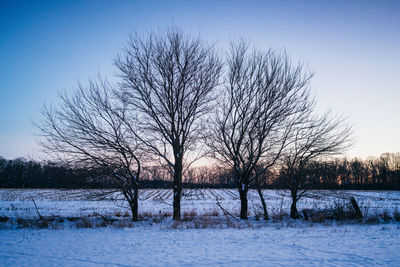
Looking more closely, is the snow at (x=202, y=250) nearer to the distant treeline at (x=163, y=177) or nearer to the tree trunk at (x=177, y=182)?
the distant treeline at (x=163, y=177)

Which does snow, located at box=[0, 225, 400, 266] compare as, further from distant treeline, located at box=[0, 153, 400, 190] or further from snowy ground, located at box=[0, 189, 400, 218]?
distant treeline, located at box=[0, 153, 400, 190]

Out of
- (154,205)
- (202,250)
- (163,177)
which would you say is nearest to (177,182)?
(163,177)

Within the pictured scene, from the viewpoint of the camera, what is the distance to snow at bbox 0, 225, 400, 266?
16.8 feet

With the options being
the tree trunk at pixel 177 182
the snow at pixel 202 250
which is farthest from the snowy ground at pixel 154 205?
the snow at pixel 202 250

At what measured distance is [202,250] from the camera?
6168mm

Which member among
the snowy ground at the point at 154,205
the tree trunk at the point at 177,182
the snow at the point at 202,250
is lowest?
the snowy ground at the point at 154,205

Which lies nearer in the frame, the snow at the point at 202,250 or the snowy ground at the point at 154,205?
the snow at the point at 202,250

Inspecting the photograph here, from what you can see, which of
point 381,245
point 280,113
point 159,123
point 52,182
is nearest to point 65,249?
point 52,182

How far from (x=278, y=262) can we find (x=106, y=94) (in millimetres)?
10861

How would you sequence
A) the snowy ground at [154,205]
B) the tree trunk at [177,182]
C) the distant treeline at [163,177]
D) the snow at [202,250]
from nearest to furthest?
1. the snow at [202,250]
2. the distant treeline at [163,177]
3. the tree trunk at [177,182]
4. the snowy ground at [154,205]

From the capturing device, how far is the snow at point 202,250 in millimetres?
5133

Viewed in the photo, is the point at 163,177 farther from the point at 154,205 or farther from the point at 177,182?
the point at 154,205

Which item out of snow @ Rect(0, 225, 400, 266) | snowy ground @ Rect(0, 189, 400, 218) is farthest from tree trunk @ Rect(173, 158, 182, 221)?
snow @ Rect(0, 225, 400, 266)

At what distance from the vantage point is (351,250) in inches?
227
